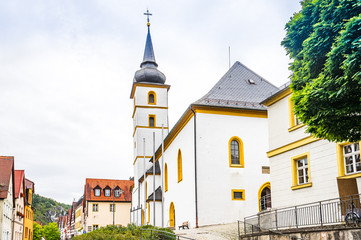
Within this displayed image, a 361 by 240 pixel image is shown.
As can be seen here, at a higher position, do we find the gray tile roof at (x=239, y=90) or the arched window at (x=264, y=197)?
the gray tile roof at (x=239, y=90)

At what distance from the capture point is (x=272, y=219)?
18672mm

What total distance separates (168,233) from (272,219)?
4.55m

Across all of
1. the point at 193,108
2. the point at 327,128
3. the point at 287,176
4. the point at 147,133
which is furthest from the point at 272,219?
the point at 147,133

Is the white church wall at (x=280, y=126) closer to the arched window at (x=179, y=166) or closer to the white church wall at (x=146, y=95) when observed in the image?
the arched window at (x=179, y=166)

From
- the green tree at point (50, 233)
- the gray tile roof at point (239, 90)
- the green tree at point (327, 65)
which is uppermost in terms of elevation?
the gray tile roof at point (239, 90)

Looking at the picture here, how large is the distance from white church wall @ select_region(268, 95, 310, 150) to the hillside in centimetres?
11287

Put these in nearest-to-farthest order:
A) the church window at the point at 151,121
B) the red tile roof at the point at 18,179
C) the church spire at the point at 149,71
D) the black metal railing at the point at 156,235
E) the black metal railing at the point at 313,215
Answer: the black metal railing at the point at 313,215, the black metal railing at the point at 156,235, the red tile roof at the point at 18,179, the church window at the point at 151,121, the church spire at the point at 149,71

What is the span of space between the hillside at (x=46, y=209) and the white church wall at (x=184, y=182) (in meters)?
97.0

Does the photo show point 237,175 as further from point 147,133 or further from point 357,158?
point 147,133

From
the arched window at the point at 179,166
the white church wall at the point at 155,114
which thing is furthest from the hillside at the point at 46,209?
the arched window at the point at 179,166

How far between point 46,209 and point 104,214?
249 ft

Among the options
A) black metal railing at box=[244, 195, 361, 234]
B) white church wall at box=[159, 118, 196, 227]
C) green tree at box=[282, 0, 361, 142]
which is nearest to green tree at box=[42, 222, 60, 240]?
white church wall at box=[159, 118, 196, 227]

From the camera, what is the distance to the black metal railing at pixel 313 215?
14102 millimetres

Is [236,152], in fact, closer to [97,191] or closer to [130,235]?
[130,235]
